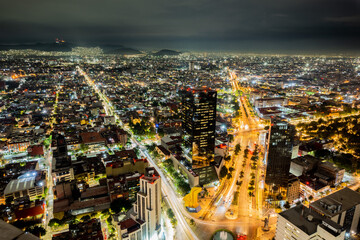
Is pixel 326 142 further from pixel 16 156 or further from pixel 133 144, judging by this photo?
pixel 16 156

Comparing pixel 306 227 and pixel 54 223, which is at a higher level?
pixel 306 227

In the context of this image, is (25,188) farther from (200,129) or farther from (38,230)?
(200,129)

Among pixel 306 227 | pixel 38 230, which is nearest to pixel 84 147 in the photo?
pixel 38 230

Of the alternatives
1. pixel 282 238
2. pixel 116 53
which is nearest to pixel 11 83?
pixel 282 238

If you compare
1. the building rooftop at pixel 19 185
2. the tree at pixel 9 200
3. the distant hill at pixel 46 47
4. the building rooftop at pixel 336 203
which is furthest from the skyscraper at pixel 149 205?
the distant hill at pixel 46 47

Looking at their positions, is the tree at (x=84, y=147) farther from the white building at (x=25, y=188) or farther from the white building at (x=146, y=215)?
the white building at (x=146, y=215)

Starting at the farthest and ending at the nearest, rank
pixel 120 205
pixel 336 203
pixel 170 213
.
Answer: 1. pixel 120 205
2. pixel 170 213
3. pixel 336 203
